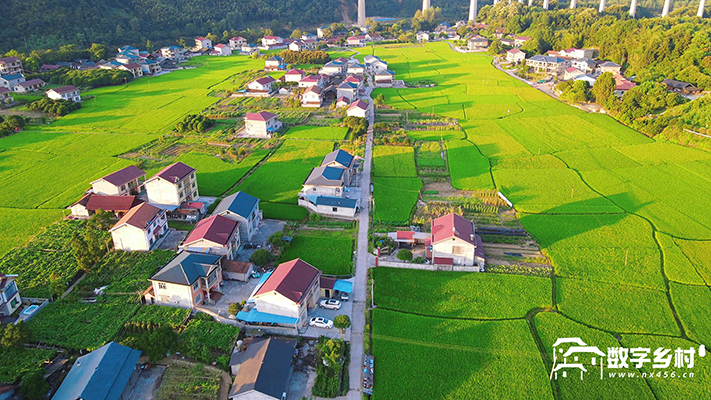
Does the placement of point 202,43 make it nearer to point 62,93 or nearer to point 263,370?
point 62,93

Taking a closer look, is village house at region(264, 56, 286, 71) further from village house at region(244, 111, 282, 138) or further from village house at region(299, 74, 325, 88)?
village house at region(244, 111, 282, 138)

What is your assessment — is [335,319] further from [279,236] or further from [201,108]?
[201,108]

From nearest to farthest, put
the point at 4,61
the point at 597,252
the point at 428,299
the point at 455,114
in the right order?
the point at 428,299 < the point at 597,252 < the point at 455,114 < the point at 4,61

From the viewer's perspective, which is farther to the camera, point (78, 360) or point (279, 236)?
point (279, 236)

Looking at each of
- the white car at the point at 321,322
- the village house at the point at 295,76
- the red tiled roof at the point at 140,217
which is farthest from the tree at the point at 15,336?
the village house at the point at 295,76

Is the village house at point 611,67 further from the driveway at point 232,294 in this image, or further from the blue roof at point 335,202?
the driveway at point 232,294

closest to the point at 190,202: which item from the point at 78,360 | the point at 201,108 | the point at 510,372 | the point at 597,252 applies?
the point at 78,360

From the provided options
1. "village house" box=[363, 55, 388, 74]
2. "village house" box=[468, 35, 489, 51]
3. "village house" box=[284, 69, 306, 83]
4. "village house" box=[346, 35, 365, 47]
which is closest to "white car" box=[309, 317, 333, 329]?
"village house" box=[284, 69, 306, 83]
